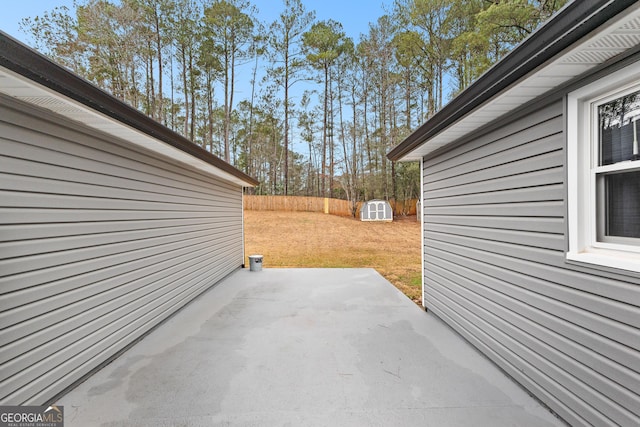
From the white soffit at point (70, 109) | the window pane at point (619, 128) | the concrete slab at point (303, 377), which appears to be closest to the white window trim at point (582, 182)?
the window pane at point (619, 128)

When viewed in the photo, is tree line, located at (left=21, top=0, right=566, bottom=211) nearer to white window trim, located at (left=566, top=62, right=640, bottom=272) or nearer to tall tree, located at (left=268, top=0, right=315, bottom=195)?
tall tree, located at (left=268, top=0, right=315, bottom=195)

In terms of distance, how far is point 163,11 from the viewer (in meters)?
12.2

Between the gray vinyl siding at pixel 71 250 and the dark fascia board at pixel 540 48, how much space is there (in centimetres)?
321

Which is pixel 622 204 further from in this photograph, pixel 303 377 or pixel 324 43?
pixel 324 43

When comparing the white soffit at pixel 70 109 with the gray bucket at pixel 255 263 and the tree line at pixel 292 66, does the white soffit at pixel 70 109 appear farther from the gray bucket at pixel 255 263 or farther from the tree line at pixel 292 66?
the tree line at pixel 292 66

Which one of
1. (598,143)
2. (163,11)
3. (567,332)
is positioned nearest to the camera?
(598,143)

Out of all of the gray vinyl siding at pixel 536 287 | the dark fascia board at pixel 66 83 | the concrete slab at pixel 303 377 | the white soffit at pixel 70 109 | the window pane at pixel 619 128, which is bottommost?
the concrete slab at pixel 303 377

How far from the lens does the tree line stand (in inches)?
392

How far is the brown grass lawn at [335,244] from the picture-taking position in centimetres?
748

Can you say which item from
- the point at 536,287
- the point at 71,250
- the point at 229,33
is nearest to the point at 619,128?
the point at 536,287

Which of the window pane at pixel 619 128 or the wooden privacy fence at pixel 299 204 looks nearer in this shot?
the window pane at pixel 619 128

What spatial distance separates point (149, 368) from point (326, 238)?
10104 mm

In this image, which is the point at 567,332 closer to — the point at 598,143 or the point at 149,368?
the point at 598,143

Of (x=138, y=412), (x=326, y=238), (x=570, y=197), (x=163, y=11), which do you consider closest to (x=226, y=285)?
(x=138, y=412)
